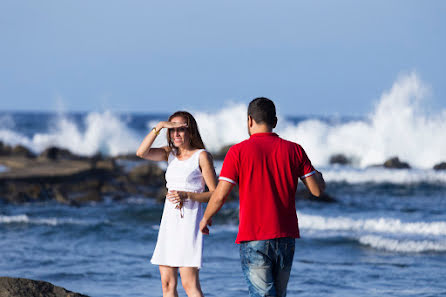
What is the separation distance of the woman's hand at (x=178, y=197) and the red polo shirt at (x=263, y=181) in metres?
0.65

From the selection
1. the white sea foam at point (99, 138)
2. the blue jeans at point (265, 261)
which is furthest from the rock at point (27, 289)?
the white sea foam at point (99, 138)

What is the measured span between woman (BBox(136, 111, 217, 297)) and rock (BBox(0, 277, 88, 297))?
103 centimetres

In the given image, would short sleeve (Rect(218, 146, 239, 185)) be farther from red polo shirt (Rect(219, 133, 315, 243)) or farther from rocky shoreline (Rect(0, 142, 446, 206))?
rocky shoreline (Rect(0, 142, 446, 206))

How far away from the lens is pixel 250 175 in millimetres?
4066

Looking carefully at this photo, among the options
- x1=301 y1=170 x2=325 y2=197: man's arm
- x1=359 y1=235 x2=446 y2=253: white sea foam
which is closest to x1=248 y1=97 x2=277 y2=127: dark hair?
x1=301 y1=170 x2=325 y2=197: man's arm

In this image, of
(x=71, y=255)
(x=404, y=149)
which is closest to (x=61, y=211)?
(x=71, y=255)

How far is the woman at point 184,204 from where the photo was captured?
4.67 metres

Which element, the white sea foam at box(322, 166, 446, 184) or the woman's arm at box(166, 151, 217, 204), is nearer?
the woman's arm at box(166, 151, 217, 204)

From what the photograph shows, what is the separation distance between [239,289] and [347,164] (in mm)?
24932

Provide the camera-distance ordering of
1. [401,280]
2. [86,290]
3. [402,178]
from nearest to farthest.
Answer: [86,290], [401,280], [402,178]

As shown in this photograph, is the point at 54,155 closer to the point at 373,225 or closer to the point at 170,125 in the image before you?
the point at 373,225

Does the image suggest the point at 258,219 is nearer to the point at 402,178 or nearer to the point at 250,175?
the point at 250,175

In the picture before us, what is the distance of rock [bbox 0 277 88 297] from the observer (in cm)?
527

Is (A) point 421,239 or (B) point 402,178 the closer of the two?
(A) point 421,239
